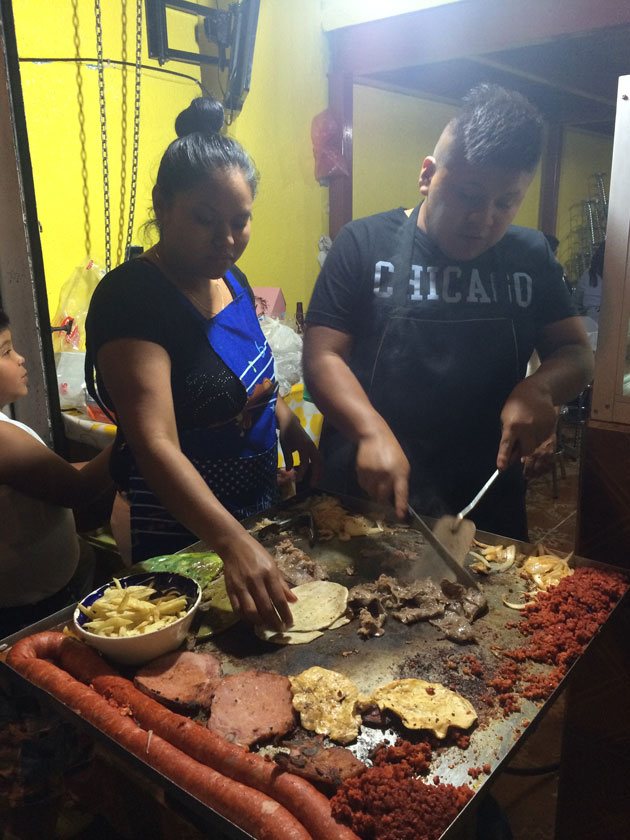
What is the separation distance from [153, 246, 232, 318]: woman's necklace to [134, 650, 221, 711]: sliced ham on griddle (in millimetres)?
718

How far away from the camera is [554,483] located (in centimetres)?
196

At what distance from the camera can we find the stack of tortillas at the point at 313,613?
1.07m

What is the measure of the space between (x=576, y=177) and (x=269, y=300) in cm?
115

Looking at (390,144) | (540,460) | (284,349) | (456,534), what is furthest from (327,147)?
(456,534)

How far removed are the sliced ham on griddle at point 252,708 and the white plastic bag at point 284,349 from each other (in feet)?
4.55

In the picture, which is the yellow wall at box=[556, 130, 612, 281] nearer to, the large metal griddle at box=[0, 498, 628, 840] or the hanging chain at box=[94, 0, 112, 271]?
the large metal griddle at box=[0, 498, 628, 840]

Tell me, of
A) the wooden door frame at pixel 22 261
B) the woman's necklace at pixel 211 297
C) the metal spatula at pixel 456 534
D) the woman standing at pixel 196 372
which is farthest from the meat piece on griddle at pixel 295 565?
the wooden door frame at pixel 22 261

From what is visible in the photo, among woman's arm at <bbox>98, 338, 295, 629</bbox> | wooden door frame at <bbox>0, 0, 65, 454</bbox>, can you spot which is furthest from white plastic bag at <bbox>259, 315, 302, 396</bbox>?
woman's arm at <bbox>98, 338, 295, 629</bbox>

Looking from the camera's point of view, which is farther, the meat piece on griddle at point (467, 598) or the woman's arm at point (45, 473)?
the woman's arm at point (45, 473)

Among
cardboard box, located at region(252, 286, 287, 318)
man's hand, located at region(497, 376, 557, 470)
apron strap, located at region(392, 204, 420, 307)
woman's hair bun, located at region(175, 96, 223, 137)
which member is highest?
woman's hair bun, located at region(175, 96, 223, 137)

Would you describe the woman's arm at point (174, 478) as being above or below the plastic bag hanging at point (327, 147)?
below

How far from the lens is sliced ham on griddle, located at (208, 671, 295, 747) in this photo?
0.85 meters

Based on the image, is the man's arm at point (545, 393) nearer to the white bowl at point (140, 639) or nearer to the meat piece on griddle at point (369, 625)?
the meat piece on griddle at point (369, 625)

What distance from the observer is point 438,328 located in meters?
1.59
